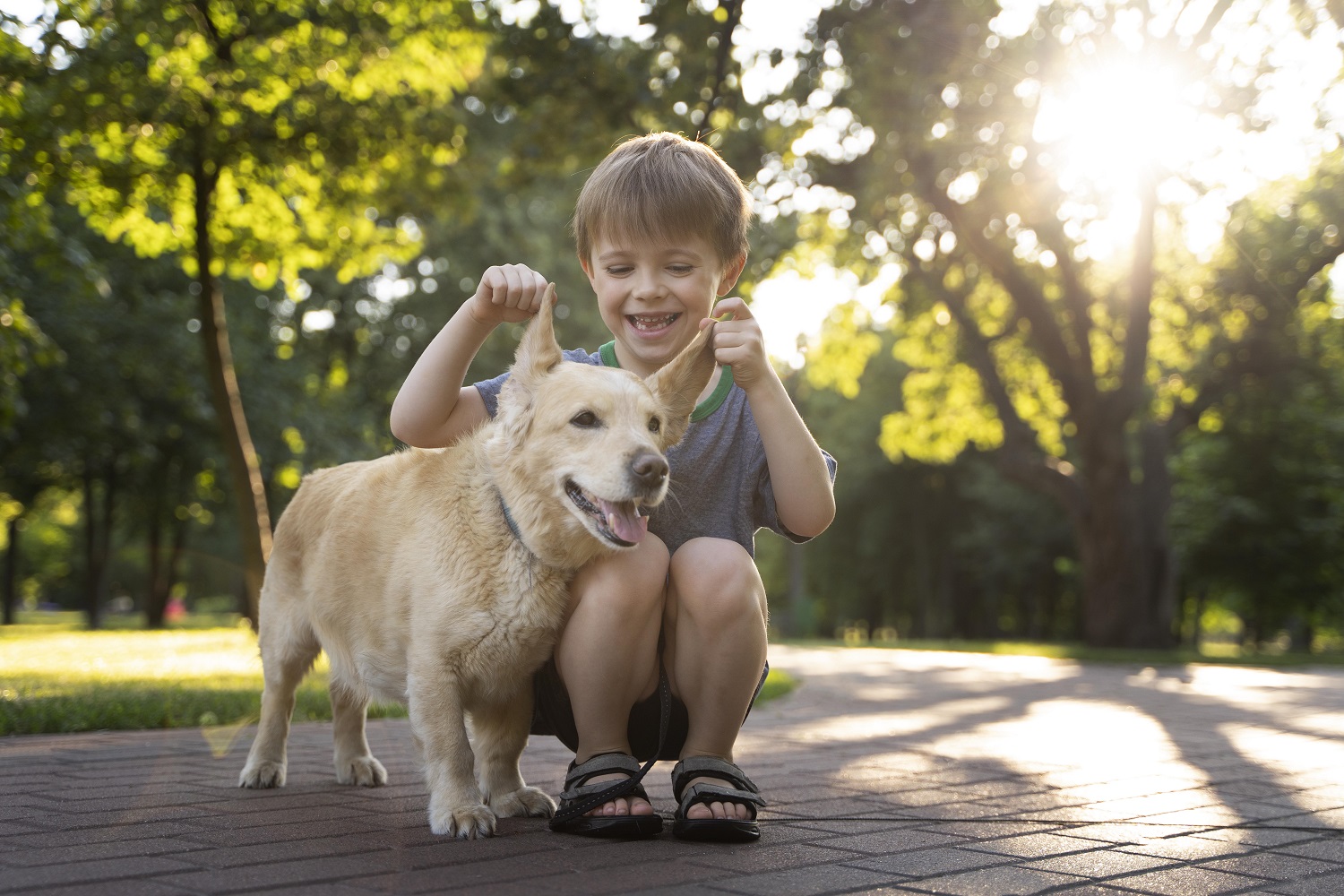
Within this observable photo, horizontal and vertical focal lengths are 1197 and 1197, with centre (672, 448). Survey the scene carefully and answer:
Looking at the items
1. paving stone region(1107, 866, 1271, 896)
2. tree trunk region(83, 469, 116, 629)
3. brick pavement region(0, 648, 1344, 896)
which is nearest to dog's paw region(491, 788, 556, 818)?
brick pavement region(0, 648, 1344, 896)

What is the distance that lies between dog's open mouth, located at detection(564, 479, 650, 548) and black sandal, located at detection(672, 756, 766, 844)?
718 millimetres

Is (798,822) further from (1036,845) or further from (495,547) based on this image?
(495,547)

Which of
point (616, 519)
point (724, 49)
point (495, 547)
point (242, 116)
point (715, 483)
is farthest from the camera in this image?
point (724, 49)

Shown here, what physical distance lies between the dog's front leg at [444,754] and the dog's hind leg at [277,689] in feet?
→ 3.17

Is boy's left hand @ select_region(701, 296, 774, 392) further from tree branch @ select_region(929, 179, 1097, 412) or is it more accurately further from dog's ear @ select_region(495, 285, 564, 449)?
tree branch @ select_region(929, 179, 1097, 412)

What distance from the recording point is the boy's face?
376 centimetres

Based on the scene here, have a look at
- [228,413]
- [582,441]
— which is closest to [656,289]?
[582,441]

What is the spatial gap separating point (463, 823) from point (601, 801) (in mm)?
372

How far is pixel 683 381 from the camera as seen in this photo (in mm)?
3426

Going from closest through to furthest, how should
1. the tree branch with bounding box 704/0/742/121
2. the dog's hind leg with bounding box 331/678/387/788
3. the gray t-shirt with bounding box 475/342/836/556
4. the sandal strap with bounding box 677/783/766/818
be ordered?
the sandal strap with bounding box 677/783/766/818, the gray t-shirt with bounding box 475/342/836/556, the dog's hind leg with bounding box 331/678/387/788, the tree branch with bounding box 704/0/742/121

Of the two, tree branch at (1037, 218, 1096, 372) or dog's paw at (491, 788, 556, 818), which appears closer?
dog's paw at (491, 788, 556, 818)

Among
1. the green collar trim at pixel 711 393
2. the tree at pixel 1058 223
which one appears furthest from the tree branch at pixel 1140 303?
the green collar trim at pixel 711 393

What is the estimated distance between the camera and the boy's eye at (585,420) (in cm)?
323

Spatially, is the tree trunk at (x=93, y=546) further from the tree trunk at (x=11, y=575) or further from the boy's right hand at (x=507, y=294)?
the boy's right hand at (x=507, y=294)
